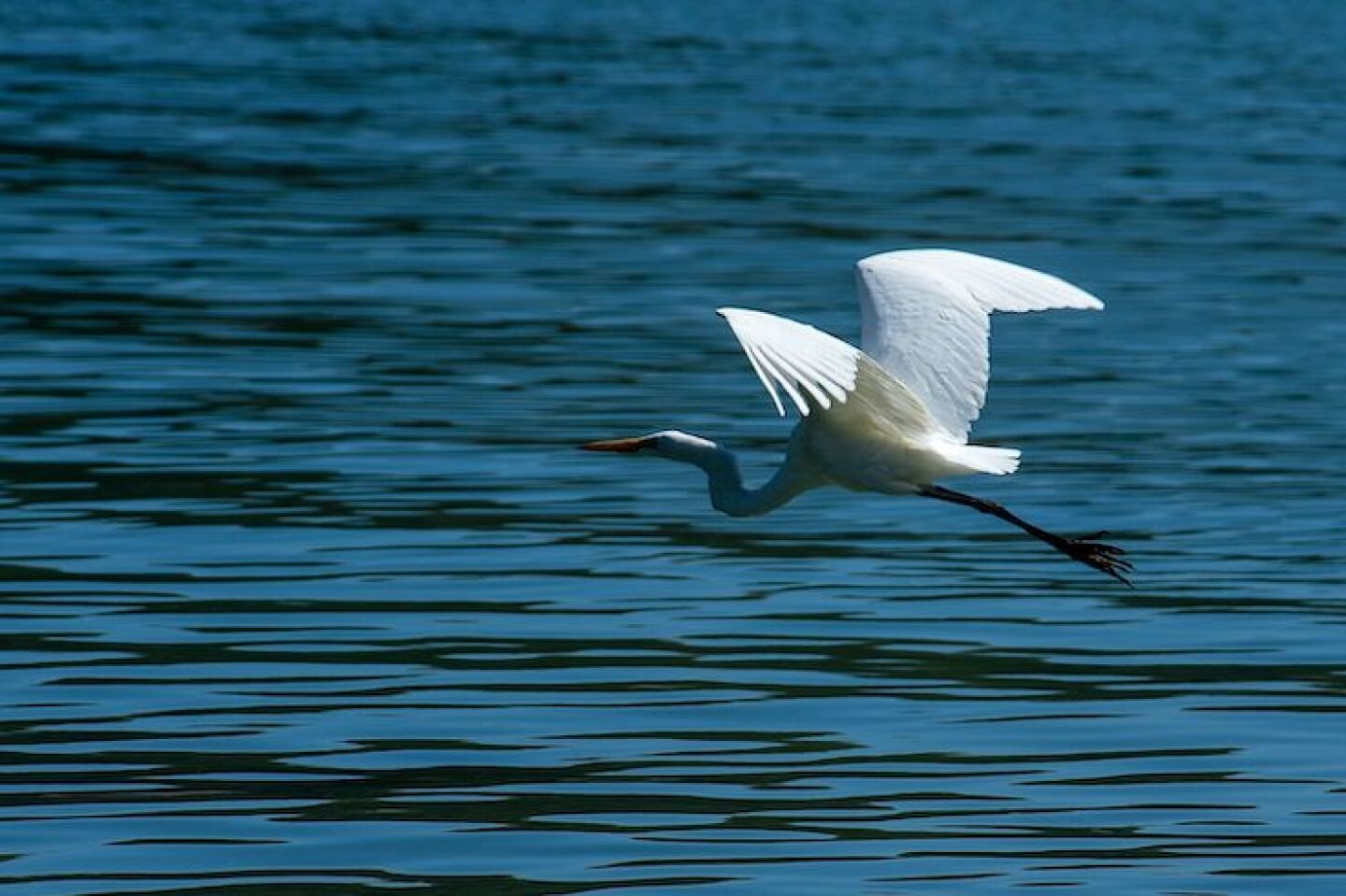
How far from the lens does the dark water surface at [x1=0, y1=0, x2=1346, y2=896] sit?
1010 centimetres

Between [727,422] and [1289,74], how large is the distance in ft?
107

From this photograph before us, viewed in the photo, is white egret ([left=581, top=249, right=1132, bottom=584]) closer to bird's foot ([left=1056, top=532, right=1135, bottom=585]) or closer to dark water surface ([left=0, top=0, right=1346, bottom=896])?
bird's foot ([left=1056, top=532, right=1135, bottom=585])

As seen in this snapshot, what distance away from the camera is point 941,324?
37.7 feet

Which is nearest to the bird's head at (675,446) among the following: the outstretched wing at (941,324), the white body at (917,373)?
the white body at (917,373)

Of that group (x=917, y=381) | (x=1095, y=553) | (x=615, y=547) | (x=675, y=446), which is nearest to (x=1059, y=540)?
(x=1095, y=553)

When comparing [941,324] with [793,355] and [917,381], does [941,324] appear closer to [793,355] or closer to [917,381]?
[917,381]

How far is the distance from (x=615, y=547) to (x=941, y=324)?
364 cm

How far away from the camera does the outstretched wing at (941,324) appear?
37.6 feet

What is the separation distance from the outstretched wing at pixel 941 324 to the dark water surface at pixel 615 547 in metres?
1.20

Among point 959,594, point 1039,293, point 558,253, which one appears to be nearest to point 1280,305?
point 558,253

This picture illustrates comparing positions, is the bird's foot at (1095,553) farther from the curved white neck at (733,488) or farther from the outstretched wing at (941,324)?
the curved white neck at (733,488)

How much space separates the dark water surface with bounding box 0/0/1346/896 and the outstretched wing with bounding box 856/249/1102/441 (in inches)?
47.1

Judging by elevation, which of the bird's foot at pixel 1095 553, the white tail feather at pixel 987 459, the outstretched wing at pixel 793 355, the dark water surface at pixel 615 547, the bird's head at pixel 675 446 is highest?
the outstretched wing at pixel 793 355

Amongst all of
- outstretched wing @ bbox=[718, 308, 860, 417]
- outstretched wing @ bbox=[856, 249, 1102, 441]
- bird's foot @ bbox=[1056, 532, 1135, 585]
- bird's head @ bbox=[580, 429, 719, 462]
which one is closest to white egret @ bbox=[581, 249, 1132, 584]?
outstretched wing @ bbox=[856, 249, 1102, 441]
